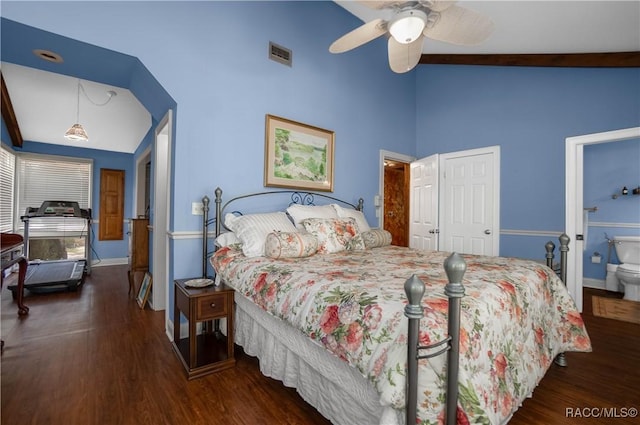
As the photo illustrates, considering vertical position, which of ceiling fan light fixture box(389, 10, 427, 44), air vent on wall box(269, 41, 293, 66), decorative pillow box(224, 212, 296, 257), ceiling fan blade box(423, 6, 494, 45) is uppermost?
air vent on wall box(269, 41, 293, 66)

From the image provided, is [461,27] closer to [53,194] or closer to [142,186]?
[142,186]

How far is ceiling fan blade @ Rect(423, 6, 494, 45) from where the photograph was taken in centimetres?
193

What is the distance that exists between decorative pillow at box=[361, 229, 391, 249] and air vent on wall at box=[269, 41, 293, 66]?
2046 mm

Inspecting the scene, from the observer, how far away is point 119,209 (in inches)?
260

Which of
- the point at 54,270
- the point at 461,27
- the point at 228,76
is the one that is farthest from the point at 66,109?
the point at 461,27

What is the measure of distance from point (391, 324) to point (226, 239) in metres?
1.80

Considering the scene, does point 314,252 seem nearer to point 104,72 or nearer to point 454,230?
point 104,72

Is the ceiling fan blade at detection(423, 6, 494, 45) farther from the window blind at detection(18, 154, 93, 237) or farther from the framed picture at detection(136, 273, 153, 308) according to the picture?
the window blind at detection(18, 154, 93, 237)

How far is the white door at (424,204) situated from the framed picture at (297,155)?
1.57m

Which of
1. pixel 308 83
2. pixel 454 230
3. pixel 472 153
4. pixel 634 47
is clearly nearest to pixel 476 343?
pixel 308 83

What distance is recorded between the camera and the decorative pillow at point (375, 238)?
2971 millimetres

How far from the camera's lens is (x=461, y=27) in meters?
2.04

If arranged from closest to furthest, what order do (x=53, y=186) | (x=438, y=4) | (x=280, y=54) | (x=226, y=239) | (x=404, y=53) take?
1. (x=438, y=4)
2. (x=404, y=53)
3. (x=226, y=239)
4. (x=280, y=54)
5. (x=53, y=186)

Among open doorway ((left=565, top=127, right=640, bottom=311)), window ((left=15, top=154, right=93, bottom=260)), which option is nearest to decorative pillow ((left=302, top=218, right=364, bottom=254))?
open doorway ((left=565, top=127, right=640, bottom=311))
